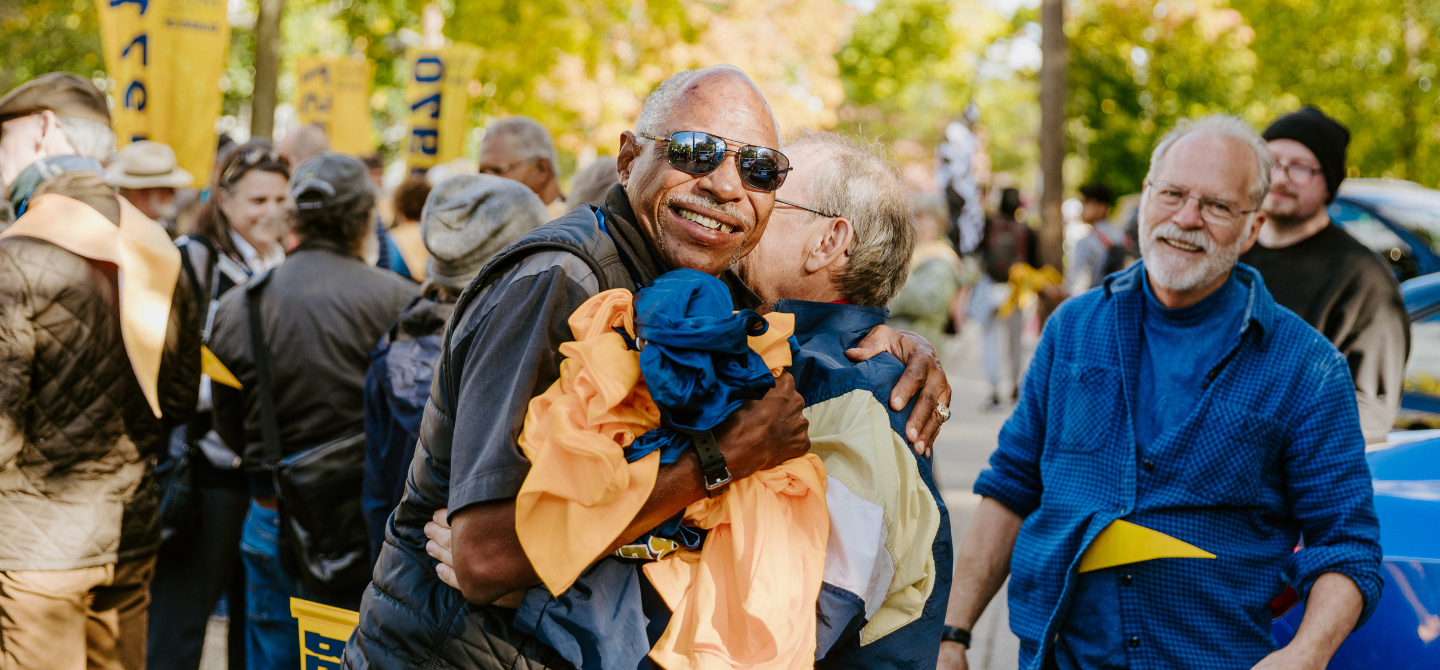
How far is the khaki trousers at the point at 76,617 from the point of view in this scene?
10.1 feet

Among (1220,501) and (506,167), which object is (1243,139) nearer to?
(1220,501)

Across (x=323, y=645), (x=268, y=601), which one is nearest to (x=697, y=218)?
(x=323, y=645)

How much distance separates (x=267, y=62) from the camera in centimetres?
1290

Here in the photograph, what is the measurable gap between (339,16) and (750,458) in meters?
18.5

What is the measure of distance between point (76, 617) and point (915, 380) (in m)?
2.65

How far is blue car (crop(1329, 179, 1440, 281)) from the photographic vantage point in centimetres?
762

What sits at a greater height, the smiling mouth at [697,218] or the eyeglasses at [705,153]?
the eyeglasses at [705,153]

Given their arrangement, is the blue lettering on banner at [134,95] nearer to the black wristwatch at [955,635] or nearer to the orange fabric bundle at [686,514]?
the black wristwatch at [955,635]

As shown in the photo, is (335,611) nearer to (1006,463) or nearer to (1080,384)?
(1006,463)

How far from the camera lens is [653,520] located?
1.54 metres

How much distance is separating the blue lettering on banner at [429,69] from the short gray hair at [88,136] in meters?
7.50

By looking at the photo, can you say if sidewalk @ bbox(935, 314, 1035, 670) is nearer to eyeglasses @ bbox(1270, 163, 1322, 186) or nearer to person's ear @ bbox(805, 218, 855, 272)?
eyeglasses @ bbox(1270, 163, 1322, 186)

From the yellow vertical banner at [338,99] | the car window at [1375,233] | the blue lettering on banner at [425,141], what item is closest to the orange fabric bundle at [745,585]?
the car window at [1375,233]

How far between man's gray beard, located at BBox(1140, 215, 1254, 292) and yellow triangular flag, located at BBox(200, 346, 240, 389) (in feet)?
9.42
